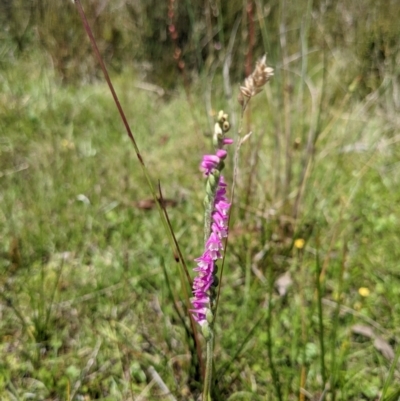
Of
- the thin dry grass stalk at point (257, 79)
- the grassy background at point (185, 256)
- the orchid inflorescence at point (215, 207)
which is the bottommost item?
the grassy background at point (185, 256)

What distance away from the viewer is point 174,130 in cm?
307

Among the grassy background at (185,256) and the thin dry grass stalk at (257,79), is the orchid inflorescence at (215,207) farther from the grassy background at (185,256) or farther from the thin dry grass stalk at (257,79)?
the grassy background at (185,256)

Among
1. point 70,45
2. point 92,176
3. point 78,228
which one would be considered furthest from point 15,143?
point 70,45

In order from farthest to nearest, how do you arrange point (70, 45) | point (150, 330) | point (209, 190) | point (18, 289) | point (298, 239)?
point (70, 45) → point (298, 239) → point (18, 289) → point (150, 330) → point (209, 190)

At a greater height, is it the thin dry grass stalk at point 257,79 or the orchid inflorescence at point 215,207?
the thin dry grass stalk at point 257,79

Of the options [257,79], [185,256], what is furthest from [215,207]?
[185,256]

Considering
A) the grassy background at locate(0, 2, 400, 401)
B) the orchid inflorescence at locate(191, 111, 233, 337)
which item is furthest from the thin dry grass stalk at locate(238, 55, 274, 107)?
the grassy background at locate(0, 2, 400, 401)

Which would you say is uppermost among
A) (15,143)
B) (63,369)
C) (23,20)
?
(23,20)

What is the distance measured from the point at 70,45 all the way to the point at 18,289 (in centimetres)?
286

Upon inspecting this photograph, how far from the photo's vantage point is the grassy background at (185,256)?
1.38 meters

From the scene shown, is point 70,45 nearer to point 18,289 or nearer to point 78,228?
point 78,228

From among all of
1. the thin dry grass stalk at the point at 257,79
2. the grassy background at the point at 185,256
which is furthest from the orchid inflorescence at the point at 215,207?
the grassy background at the point at 185,256

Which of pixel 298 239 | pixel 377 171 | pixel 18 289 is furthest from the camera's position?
pixel 377 171

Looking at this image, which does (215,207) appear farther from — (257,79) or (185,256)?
(185,256)
